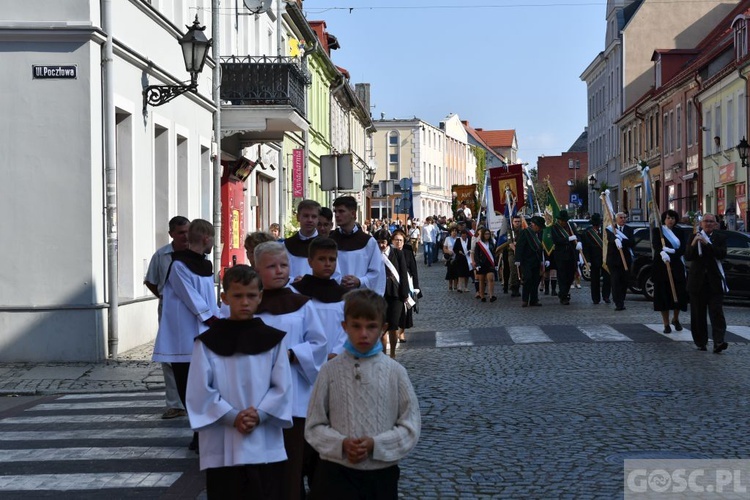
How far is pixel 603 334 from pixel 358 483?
484 inches

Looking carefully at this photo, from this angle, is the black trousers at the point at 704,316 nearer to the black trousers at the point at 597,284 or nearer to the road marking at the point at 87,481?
the black trousers at the point at 597,284

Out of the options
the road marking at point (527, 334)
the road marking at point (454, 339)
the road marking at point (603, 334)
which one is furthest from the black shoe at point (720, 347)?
the road marking at point (454, 339)

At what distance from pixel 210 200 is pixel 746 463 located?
16732 mm

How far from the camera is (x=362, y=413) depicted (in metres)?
A: 4.65

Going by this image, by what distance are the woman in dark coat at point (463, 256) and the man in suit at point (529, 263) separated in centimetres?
410

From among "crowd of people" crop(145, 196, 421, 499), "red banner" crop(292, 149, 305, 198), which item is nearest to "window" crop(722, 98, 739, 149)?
"red banner" crop(292, 149, 305, 198)

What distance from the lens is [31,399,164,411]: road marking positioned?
10898 mm

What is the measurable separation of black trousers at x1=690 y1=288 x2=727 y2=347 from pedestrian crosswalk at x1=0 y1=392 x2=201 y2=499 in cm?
674

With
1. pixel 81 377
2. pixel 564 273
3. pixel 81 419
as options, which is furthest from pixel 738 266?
pixel 81 419

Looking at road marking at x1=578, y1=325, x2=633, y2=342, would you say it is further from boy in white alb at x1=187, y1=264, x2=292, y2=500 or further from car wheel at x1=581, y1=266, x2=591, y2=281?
car wheel at x1=581, y1=266, x2=591, y2=281

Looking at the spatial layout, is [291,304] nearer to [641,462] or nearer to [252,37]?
[641,462]

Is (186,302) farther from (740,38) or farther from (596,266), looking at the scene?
(740,38)

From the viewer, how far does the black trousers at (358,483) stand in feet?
15.3

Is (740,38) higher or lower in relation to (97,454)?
higher
